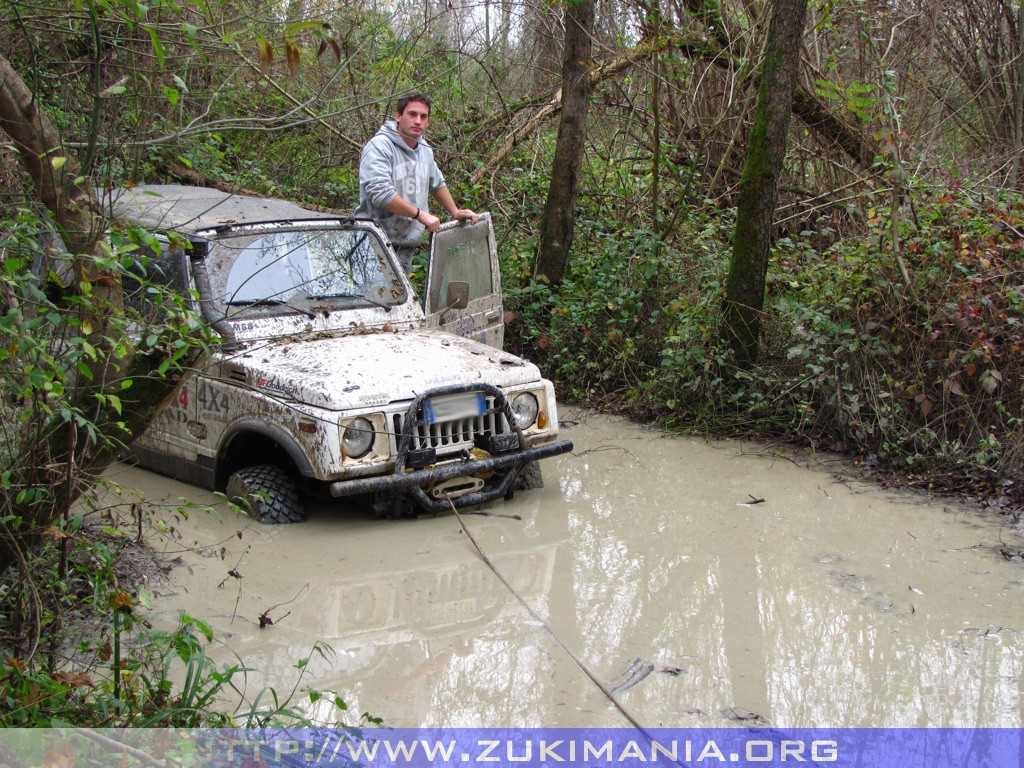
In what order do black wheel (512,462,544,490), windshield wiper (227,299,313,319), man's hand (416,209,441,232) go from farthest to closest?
man's hand (416,209,441,232), black wheel (512,462,544,490), windshield wiper (227,299,313,319)

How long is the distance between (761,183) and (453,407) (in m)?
3.39

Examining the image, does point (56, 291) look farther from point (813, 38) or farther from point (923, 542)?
point (813, 38)

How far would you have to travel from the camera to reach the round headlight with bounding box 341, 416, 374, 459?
523 centimetres

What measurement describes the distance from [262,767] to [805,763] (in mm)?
1802

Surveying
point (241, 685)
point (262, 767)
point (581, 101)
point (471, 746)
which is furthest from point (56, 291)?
point (581, 101)

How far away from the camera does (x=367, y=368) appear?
5500 mm

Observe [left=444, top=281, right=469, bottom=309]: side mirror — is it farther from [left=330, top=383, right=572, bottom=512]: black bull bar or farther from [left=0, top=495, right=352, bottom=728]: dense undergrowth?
[left=0, top=495, right=352, bottom=728]: dense undergrowth

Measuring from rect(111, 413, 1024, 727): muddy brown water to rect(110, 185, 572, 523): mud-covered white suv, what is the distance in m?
0.27

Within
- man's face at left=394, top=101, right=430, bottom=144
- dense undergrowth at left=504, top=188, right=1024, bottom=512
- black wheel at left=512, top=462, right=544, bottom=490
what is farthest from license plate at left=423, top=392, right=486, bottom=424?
dense undergrowth at left=504, top=188, right=1024, bottom=512

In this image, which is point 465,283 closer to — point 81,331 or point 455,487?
point 455,487

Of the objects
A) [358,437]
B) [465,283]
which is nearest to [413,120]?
[465,283]

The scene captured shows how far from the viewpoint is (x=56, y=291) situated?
12.2ft

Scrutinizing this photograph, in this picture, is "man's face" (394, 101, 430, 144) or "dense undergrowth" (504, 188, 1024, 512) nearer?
"dense undergrowth" (504, 188, 1024, 512)

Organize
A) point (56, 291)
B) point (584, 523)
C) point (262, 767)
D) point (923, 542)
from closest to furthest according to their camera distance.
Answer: point (262, 767), point (56, 291), point (923, 542), point (584, 523)
